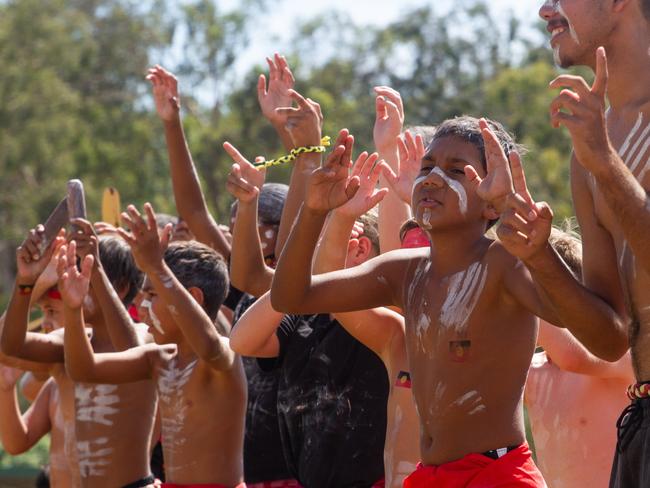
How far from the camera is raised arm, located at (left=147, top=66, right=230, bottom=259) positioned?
6.00 m

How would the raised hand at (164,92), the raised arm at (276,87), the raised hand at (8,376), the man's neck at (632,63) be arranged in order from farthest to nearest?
the raised hand at (8,376) → the raised hand at (164,92) → the raised arm at (276,87) → the man's neck at (632,63)

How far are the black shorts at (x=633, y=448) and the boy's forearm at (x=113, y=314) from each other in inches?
113

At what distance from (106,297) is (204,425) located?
815mm

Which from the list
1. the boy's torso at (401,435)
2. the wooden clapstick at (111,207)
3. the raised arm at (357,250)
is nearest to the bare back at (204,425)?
the raised arm at (357,250)

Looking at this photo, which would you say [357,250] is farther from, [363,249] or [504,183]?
[504,183]

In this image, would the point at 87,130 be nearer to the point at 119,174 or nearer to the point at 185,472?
the point at 119,174

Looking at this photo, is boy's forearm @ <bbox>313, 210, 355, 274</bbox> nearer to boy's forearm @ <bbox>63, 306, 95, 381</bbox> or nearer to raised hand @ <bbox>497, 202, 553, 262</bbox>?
raised hand @ <bbox>497, 202, 553, 262</bbox>

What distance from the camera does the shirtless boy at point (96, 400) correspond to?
17.9ft

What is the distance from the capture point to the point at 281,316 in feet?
15.0

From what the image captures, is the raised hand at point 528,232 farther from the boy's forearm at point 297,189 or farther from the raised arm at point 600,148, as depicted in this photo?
the boy's forearm at point 297,189

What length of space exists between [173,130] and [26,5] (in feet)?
90.6

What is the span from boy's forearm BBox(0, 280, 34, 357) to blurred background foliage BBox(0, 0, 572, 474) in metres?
17.9

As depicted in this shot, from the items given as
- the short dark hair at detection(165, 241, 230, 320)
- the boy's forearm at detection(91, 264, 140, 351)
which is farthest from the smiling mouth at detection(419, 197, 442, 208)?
the boy's forearm at detection(91, 264, 140, 351)

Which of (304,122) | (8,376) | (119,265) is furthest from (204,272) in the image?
(8,376)
